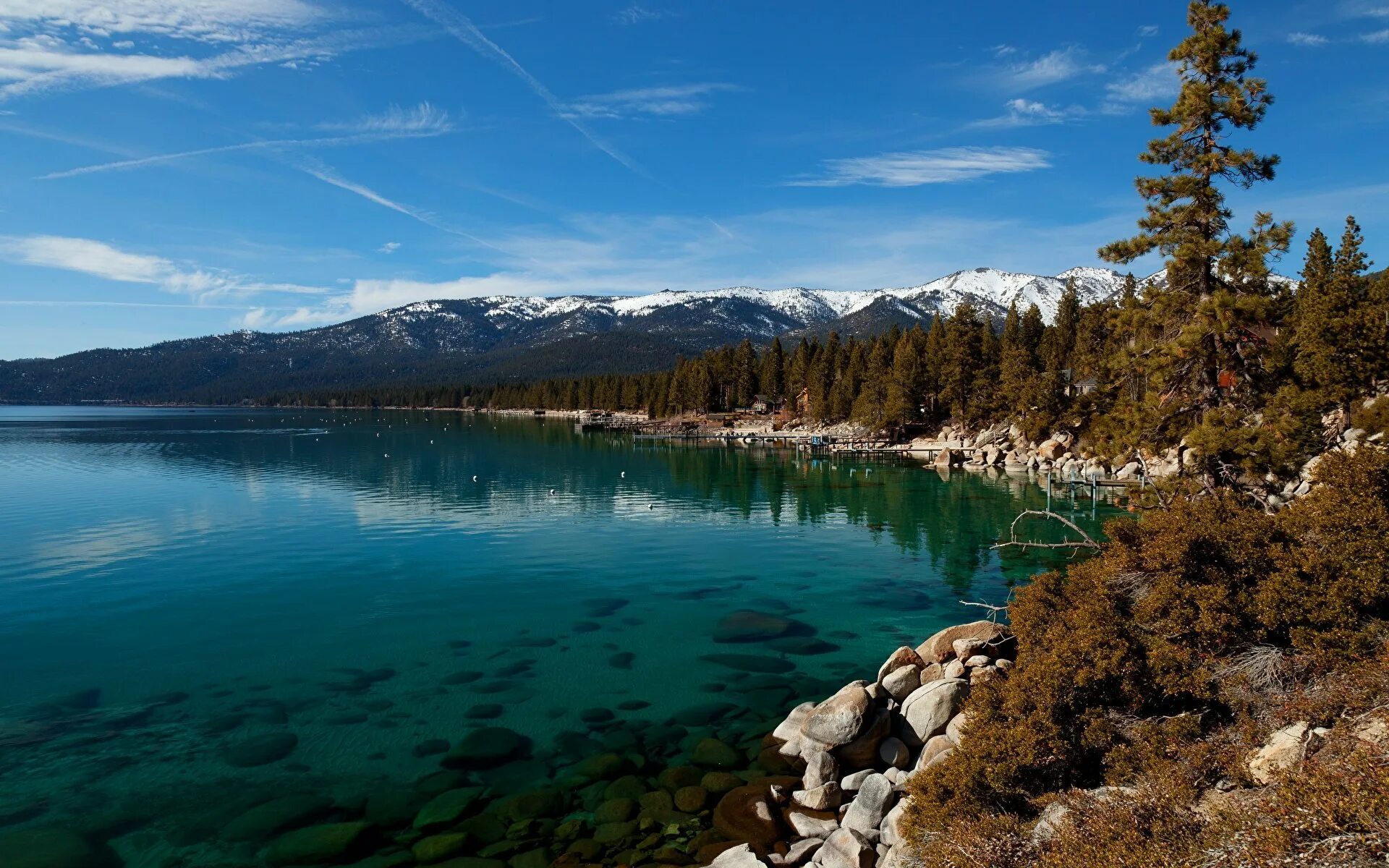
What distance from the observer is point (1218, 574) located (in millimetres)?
12828

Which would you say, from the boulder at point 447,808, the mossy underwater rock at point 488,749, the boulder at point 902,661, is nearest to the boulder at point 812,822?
the boulder at point 902,661

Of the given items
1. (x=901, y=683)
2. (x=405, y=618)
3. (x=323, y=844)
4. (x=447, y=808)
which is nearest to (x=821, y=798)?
(x=901, y=683)

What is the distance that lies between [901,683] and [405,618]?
60.4 feet

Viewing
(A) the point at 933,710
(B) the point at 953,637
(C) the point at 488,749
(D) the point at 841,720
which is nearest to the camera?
(D) the point at 841,720

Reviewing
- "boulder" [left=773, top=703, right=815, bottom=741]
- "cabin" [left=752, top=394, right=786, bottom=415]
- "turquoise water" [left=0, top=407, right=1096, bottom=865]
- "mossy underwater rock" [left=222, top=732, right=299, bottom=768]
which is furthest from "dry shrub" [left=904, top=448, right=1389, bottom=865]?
"cabin" [left=752, top=394, right=786, bottom=415]

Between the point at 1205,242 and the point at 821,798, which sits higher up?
the point at 1205,242

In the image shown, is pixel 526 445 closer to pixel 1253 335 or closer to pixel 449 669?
pixel 449 669

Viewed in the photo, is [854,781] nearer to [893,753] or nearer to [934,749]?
[893,753]

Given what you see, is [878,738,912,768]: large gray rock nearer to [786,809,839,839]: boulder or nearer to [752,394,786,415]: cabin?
[786,809,839,839]: boulder

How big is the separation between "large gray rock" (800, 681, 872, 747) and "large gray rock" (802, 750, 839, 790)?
11.8 inches

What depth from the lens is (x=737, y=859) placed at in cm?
1191

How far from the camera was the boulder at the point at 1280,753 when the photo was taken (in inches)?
364

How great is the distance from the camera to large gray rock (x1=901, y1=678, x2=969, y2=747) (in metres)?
15.1

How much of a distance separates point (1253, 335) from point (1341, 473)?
1112 centimetres
